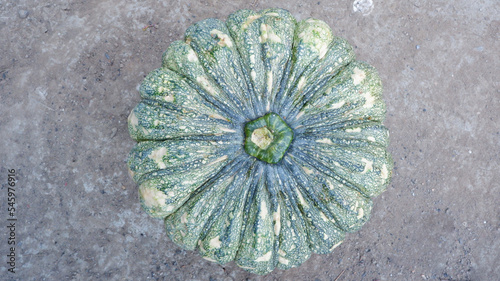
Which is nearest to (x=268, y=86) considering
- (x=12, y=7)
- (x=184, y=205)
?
(x=184, y=205)

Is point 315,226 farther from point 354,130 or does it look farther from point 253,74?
point 253,74

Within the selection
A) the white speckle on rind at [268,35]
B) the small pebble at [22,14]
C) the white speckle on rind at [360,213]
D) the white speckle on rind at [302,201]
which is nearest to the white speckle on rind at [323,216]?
the white speckle on rind at [302,201]

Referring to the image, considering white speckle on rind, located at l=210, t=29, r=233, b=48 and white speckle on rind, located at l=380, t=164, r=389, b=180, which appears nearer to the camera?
white speckle on rind, located at l=210, t=29, r=233, b=48

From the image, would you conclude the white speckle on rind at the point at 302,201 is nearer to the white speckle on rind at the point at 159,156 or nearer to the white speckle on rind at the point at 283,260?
the white speckle on rind at the point at 283,260

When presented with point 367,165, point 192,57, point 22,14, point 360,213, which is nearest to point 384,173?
point 367,165

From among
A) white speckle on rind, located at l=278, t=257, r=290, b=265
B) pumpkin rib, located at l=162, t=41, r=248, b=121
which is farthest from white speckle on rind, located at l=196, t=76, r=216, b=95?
white speckle on rind, located at l=278, t=257, r=290, b=265

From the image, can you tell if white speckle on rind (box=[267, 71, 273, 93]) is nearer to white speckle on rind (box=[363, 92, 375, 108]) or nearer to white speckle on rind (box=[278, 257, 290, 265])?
white speckle on rind (box=[363, 92, 375, 108])
